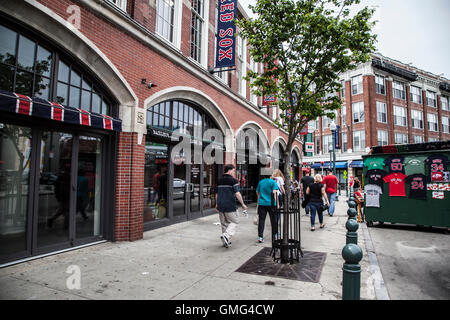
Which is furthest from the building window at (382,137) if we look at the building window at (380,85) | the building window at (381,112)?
the building window at (380,85)

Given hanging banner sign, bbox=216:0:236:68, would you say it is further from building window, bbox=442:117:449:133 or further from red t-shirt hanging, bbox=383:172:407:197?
building window, bbox=442:117:449:133

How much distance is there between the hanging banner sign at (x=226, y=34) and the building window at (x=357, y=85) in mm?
28919

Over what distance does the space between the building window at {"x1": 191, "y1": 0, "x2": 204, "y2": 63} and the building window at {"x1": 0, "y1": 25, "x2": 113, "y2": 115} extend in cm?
512

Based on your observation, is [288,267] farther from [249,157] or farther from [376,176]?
[249,157]

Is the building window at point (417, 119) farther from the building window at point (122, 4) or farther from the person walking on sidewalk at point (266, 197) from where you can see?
the building window at point (122, 4)

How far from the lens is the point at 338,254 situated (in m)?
5.62

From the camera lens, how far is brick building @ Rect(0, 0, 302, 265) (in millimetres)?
4633

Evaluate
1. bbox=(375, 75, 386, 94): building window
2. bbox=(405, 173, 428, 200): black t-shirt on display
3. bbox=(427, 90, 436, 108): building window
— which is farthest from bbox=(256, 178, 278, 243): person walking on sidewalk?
bbox=(427, 90, 436, 108): building window

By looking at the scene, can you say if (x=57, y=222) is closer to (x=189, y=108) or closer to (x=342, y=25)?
(x=189, y=108)

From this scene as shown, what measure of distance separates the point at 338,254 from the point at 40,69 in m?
7.05

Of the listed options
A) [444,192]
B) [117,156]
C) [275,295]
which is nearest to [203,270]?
[275,295]

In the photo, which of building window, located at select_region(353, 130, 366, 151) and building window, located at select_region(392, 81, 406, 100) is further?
building window, located at select_region(392, 81, 406, 100)

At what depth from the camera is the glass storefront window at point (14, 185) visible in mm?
4484

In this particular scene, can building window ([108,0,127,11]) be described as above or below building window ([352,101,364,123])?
below
